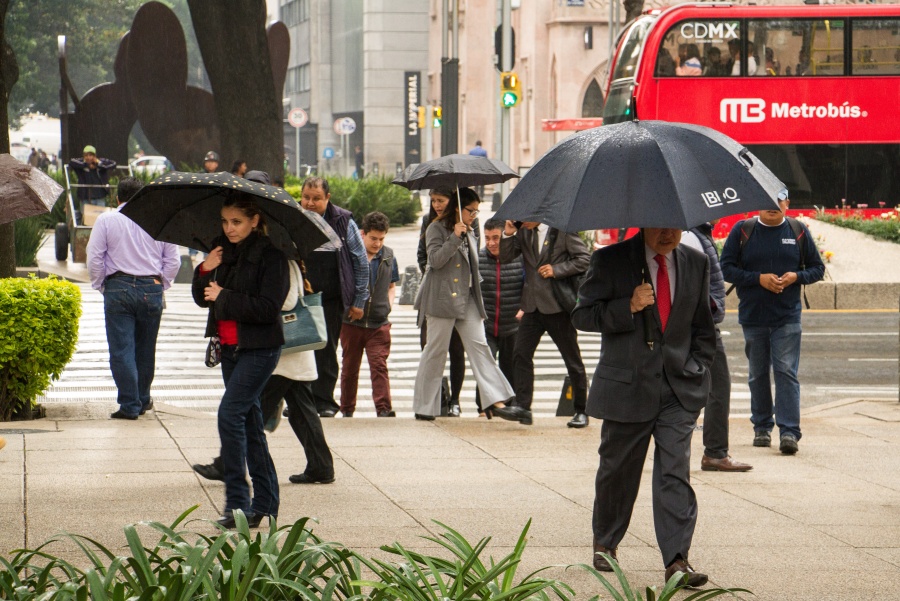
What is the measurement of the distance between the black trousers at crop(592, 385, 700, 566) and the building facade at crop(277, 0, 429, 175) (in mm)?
61326

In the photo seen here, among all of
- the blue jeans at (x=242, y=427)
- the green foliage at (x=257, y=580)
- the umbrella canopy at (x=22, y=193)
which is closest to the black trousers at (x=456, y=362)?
the umbrella canopy at (x=22, y=193)

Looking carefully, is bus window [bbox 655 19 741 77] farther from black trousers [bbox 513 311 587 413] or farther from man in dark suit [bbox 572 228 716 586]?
man in dark suit [bbox 572 228 716 586]

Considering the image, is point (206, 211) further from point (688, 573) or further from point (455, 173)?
point (455, 173)

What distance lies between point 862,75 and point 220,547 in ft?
70.7

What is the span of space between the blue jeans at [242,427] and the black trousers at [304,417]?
0.64 meters

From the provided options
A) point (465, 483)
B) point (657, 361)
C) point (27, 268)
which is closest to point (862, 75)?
point (27, 268)

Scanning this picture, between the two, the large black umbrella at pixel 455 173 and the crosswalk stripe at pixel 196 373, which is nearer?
the large black umbrella at pixel 455 173

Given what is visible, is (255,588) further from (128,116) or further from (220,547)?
(128,116)

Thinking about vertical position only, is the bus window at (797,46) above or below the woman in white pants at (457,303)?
above

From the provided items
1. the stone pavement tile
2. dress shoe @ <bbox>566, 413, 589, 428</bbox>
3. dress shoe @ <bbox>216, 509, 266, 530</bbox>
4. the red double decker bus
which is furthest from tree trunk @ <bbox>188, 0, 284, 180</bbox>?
the stone pavement tile

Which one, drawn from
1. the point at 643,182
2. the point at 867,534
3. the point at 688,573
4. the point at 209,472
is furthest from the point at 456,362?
the point at 688,573

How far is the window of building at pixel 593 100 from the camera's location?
53.2m

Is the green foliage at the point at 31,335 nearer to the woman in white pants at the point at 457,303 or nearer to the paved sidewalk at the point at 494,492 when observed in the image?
the paved sidewalk at the point at 494,492

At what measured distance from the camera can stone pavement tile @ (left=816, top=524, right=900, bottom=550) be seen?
650 cm
